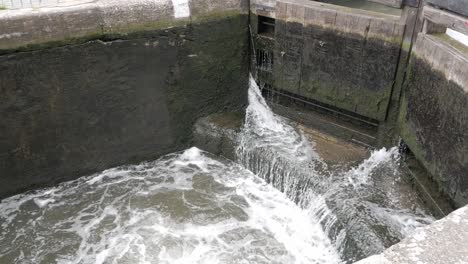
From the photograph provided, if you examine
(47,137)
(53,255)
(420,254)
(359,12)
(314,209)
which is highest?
(359,12)

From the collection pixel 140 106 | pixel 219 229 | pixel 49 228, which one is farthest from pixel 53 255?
pixel 140 106

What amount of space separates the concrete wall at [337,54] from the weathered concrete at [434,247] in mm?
3547

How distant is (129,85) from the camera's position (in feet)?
18.5

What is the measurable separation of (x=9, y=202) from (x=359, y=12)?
16.5 feet

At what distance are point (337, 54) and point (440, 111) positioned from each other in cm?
160

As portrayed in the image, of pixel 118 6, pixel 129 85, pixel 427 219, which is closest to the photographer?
pixel 427 219

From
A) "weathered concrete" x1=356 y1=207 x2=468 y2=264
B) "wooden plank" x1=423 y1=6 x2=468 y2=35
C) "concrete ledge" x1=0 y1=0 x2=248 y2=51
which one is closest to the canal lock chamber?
"concrete ledge" x1=0 y1=0 x2=248 y2=51

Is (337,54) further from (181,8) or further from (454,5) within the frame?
(181,8)

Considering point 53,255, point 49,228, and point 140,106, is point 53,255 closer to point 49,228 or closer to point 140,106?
point 49,228

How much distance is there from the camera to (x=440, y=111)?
4430 mm

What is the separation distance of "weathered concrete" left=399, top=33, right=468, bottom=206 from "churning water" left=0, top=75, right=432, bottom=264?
0.49 metres

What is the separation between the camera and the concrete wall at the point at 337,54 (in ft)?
16.9

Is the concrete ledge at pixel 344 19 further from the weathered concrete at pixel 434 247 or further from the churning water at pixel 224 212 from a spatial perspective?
the weathered concrete at pixel 434 247

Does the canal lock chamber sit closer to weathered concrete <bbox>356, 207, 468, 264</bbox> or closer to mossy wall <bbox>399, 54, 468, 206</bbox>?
mossy wall <bbox>399, 54, 468, 206</bbox>
